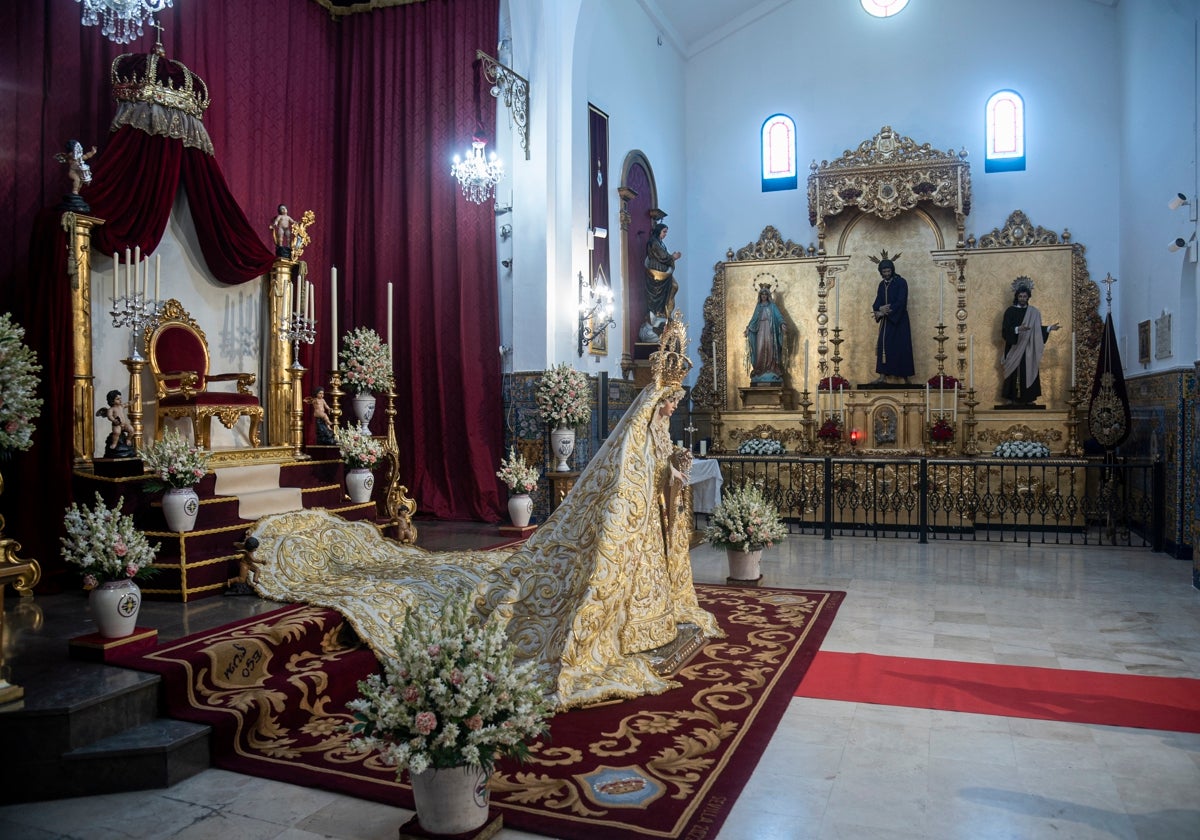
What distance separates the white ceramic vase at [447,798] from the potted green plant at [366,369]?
6924mm

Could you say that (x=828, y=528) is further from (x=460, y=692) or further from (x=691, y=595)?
(x=460, y=692)

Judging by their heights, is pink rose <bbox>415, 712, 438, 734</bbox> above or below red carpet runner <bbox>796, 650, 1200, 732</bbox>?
above

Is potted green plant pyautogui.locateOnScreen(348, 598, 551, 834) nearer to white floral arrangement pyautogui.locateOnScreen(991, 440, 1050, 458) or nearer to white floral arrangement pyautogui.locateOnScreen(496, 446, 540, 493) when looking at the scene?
white floral arrangement pyautogui.locateOnScreen(496, 446, 540, 493)

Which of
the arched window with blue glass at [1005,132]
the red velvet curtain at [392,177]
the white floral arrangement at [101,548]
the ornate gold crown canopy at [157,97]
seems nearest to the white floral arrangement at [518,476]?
the red velvet curtain at [392,177]

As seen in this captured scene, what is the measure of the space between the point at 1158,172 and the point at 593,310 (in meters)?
7.79

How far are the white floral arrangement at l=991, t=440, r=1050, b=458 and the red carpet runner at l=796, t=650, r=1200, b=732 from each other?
28.4 feet

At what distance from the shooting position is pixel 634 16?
567 inches

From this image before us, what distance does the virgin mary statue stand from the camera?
5434 mm

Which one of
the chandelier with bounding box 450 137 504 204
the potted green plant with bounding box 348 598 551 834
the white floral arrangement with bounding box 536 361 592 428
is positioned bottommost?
the potted green plant with bounding box 348 598 551 834

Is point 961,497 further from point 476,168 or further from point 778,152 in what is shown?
point 476,168

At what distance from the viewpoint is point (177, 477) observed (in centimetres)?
661

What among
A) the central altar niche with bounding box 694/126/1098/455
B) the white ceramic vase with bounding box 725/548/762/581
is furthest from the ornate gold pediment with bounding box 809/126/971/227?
the white ceramic vase with bounding box 725/548/762/581

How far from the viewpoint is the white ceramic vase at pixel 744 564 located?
29.2 feet

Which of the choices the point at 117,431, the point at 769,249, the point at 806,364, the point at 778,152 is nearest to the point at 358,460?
the point at 117,431
